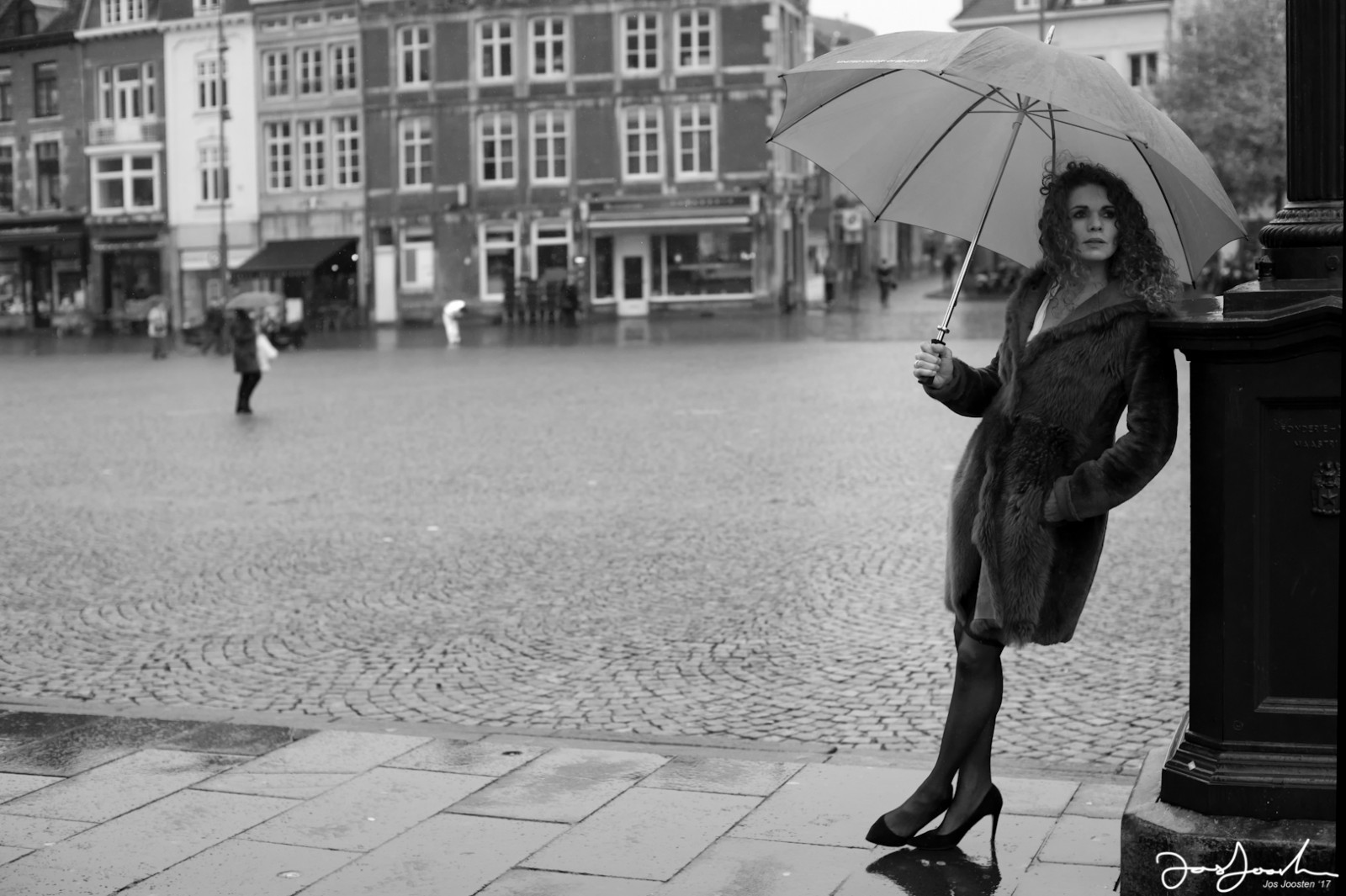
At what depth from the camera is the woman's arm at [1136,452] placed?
12.8 feet

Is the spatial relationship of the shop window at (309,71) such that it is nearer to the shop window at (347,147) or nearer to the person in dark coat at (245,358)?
the shop window at (347,147)

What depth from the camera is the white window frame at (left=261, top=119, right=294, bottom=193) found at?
180 ft

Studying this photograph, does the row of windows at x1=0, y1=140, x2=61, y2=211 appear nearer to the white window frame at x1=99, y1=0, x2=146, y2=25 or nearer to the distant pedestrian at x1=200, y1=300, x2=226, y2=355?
the white window frame at x1=99, y1=0, x2=146, y2=25

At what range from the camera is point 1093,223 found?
4.11 meters

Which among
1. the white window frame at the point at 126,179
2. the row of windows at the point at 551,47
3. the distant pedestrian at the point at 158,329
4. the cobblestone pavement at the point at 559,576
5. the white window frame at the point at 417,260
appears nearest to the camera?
the cobblestone pavement at the point at 559,576

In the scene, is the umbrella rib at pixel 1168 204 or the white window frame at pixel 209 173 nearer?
the umbrella rib at pixel 1168 204

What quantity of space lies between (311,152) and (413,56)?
4491 mm

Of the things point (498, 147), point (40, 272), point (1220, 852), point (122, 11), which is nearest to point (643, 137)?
point (498, 147)

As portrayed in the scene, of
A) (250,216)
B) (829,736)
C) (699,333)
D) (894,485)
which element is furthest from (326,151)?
(829,736)

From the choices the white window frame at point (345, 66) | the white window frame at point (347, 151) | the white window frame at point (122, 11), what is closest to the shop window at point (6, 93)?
the white window frame at point (122, 11)

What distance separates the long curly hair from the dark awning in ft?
163

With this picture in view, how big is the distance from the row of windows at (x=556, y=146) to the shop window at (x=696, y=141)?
0.08 ft

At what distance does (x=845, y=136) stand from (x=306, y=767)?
254 centimetres

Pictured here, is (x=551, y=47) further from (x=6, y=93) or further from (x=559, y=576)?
(x=559, y=576)
